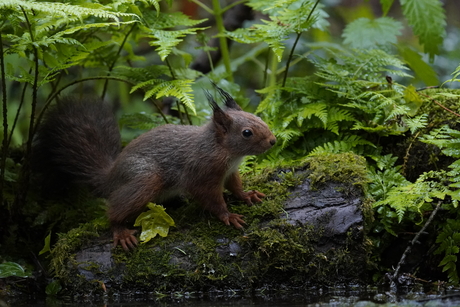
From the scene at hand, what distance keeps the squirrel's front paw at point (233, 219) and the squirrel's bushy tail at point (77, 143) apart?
1.32 m

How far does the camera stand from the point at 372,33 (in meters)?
6.07

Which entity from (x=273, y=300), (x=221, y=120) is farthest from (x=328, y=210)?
(x=221, y=120)

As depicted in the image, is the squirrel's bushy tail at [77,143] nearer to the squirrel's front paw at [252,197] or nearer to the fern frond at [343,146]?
the squirrel's front paw at [252,197]

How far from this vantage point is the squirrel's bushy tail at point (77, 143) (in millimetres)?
5043

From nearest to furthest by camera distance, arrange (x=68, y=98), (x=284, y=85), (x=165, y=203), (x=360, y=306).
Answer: (x=360, y=306) → (x=165, y=203) → (x=68, y=98) → (x=284, y=85)

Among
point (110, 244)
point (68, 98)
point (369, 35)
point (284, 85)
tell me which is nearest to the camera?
point (110, 244)

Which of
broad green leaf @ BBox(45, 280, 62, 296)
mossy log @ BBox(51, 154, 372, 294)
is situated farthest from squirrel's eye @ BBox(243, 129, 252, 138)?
broad green leaf @ BBox(45, 280, 62, 296)

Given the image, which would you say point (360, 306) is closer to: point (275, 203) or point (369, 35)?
point (275, 203)

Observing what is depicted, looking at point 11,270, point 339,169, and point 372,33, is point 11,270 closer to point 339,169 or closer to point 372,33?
point 339,169

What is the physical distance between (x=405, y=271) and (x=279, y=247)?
1.13m

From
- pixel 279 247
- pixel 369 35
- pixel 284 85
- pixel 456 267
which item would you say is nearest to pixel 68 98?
pixel 284 85

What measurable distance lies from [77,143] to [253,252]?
6.83ft

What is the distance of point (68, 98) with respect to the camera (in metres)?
5.29

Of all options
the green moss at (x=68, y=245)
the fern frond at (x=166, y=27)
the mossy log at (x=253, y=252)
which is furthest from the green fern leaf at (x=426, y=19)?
the green moss at (x=68, y=245)
